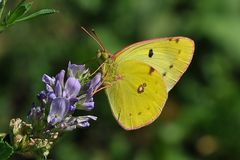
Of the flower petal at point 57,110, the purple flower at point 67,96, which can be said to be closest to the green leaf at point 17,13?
the purple flower at point 67,96

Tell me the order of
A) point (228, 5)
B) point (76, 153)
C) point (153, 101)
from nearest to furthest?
point (153, 101), point (76, 153), point (228, 5)

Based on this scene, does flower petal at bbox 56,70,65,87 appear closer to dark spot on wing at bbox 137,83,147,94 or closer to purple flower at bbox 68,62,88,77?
purple flower at bbox 68,62,88,77

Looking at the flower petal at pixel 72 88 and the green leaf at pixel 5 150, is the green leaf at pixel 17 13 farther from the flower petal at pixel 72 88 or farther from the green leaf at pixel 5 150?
the green leaf at pixel 5 150

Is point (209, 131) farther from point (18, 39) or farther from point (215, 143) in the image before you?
point (18, 39)

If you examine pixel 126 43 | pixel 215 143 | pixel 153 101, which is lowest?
pixel 215 143

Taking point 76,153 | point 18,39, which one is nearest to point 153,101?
point 76,153

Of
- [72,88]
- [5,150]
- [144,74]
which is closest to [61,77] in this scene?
[72,88]

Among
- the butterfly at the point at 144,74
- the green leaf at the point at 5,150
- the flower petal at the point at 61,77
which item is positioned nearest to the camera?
the green leaf at the point at 5,150
